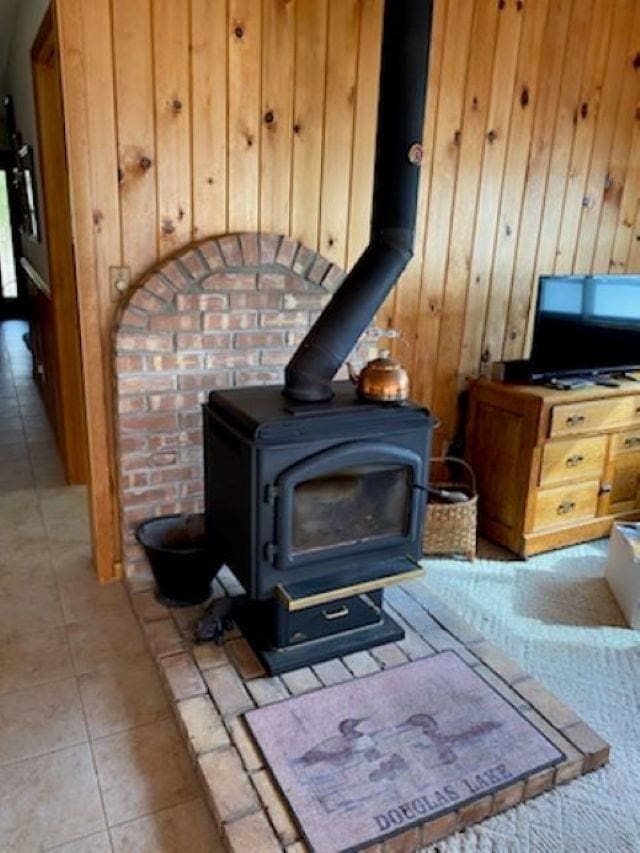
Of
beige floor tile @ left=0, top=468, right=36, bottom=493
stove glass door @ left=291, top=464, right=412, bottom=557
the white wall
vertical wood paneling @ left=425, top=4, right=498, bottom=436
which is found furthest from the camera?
beige floor tile @ left=0, top=468, right=36, bottom=493

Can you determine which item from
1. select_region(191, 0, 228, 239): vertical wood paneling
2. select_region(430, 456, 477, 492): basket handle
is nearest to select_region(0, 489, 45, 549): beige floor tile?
select_region(191, 0, 228, 239): vertical wood paneling

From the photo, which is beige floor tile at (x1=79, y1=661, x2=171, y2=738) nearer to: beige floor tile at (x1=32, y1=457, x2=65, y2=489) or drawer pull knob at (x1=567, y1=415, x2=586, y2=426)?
beige floor tile at (x1=32, y1=457, x2=65, y2=489)

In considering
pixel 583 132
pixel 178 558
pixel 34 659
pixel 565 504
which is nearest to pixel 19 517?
pixel 34 659

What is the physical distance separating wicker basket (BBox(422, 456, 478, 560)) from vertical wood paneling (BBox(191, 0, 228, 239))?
1.43 metres

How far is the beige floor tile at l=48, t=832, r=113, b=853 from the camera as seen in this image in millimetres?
1439

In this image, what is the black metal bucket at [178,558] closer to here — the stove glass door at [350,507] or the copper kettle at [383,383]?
the stove glass door at [350,507]

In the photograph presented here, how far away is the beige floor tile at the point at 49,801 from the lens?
4.83 feet

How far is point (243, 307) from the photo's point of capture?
2.39 metres

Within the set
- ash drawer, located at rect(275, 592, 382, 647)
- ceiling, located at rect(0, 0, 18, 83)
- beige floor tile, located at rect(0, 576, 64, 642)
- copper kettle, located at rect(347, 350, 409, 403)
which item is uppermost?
ceiling, located at rect(0, 0, 18, 83)

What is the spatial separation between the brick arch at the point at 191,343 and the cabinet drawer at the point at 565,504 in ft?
4.21

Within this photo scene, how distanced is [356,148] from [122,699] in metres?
2.10

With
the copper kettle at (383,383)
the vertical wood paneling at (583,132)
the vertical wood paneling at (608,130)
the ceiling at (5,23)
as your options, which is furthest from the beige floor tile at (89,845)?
the ceiling at (5,23)

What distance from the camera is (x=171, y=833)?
1.49 metres

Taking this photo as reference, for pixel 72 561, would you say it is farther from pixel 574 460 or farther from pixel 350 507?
pixel 574 460
